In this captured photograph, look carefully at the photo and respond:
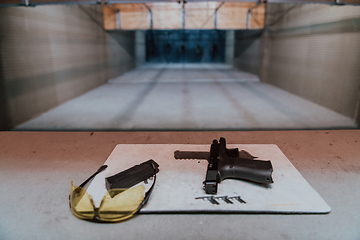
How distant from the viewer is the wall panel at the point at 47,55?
2.79 metres

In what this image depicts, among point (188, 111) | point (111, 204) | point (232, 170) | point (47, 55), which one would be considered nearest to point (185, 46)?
point (47, 55)

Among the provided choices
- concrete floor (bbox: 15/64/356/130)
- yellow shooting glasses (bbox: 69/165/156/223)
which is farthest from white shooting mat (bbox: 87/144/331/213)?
concrete floor (bbox: 15/64/356/130)

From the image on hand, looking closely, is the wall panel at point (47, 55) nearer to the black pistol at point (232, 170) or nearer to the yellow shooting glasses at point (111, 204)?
the yellow shooting glasses at point (111, 204)

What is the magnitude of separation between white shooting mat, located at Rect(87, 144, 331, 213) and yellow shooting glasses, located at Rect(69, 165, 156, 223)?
36mm

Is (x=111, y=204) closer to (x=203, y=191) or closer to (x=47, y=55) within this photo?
(x=203, y=191)

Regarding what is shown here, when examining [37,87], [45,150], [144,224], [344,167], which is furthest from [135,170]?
[37,87]

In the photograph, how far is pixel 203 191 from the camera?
1283 mm

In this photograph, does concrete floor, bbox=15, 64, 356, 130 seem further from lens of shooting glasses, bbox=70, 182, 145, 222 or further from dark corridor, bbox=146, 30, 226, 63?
dark corridor, bbox=146, 30, 226, 63

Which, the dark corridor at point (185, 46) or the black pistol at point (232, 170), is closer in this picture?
the black pistol at point (232, 170)

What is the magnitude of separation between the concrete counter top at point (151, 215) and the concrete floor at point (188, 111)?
0.54 metres

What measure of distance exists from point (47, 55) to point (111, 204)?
3.03 meters

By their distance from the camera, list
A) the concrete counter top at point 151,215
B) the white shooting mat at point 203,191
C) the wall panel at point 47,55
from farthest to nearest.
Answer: the wall panel at point 47,55 → the white shooting mat at point 203,191 → the concrete counter top at point 151,215

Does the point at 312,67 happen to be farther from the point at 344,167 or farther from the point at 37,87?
the point at 37,87

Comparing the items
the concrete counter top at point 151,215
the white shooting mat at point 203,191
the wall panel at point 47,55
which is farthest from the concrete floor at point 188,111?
the white shooting mat at point 203,191
